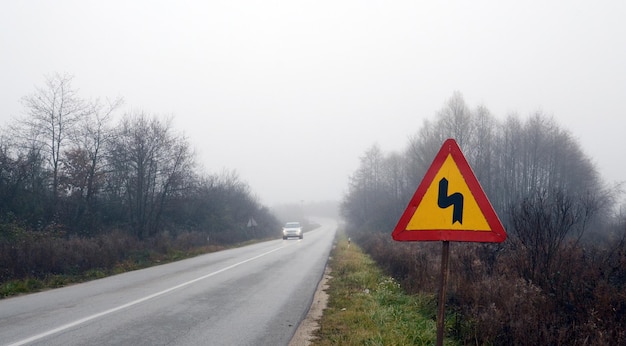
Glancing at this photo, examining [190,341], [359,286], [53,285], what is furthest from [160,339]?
[53,285]

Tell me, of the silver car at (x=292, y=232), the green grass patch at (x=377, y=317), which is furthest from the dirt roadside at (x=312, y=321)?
the silver car at (x=292, y=232)

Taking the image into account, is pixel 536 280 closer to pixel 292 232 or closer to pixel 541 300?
pixel 541 300

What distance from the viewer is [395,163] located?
69188mm

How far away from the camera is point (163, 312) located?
8.79 meters

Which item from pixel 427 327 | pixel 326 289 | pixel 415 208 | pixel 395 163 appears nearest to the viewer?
pixel 415 208

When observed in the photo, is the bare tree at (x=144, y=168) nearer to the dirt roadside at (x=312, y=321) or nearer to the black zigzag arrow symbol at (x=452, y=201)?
the dirt roadside at (x=312, y=321)

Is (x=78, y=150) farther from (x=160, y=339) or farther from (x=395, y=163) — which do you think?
(x=395, y=163)

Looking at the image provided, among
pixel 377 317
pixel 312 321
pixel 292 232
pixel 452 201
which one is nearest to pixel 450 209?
pixel 452 201

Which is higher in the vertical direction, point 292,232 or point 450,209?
point 450,209

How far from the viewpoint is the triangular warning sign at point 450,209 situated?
4.19 meters

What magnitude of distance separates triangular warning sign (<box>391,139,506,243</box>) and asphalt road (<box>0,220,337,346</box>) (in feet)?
11.1

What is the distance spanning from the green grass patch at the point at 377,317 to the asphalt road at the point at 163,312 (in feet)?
2.09

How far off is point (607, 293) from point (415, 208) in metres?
4.33

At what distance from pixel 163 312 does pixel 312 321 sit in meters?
2.68
